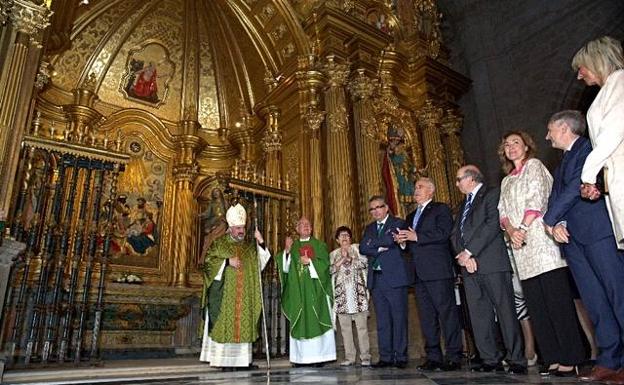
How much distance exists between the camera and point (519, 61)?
29.8 feet

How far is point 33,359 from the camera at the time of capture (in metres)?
4.39

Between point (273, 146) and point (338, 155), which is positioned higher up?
point (273, 146)

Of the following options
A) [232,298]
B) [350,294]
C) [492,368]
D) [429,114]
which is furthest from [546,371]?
[429,114]

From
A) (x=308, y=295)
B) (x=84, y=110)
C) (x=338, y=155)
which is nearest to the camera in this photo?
(x=308, y=295)

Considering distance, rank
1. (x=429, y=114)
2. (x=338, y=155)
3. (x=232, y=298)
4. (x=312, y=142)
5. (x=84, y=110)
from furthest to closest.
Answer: (x=429, y=114) < (x=84, y=110) < (x=312, y=142) < (x=338, y=155) < (x=232, y=298)

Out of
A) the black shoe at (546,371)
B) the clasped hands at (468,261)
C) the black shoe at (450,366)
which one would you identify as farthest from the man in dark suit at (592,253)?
the black shoe at (450,366)

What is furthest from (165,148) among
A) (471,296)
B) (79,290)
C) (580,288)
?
(580,288)

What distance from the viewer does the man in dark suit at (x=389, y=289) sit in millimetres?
3675

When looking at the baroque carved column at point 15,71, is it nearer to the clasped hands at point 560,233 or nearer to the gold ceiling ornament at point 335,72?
the gold ceiling ornament at point 335,72

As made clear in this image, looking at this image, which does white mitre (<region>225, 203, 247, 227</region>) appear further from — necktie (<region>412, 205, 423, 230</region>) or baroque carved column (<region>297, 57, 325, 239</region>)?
baroque carved column (<region>297, 57, 325, 239</region>)

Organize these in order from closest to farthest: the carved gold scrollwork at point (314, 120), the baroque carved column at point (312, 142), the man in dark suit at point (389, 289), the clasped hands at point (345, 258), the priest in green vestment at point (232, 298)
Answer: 1. the man in dark suit at point (389, 289)
2. the priest in green vestment at point (232, 298)
3. the clasped hands at point (345, 258)
4. the baroque carved column at point (312, 142)
5. the carved gold scrollwork at point (314, 120)

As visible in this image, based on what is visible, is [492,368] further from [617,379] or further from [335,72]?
[335,72]

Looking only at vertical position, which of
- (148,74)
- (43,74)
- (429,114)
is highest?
(148,74)

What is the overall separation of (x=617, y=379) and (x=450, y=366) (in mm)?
1179
